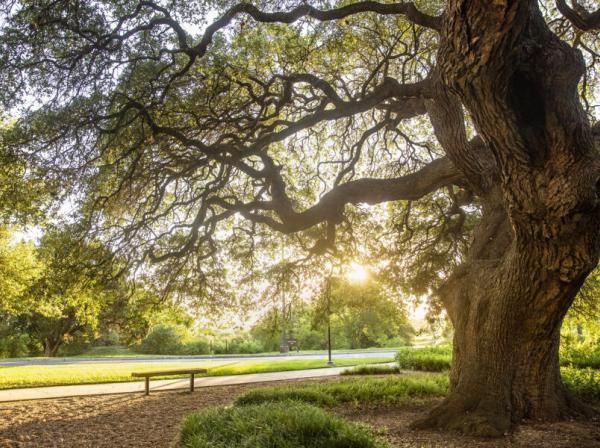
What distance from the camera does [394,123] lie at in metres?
10.3

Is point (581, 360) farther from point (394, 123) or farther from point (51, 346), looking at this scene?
point (51, 346)

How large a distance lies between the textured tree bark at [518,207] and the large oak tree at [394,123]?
2 centimetres

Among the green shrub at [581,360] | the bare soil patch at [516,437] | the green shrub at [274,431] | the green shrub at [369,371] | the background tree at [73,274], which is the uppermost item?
the background tree at [73,274]

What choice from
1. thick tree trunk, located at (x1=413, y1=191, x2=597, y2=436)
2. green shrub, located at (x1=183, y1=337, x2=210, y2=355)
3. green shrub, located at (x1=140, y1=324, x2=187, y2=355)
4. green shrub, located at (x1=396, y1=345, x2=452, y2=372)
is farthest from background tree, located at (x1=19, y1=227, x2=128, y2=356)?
green shrub, located at (x1=140, y1=324, x2=187, y2=355)

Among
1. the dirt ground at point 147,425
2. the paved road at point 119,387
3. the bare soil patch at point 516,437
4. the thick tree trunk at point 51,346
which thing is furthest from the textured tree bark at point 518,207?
the thick tree trunk at point 51,346

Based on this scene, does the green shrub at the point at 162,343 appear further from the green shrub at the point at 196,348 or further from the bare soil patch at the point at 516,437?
the bare soil patch at the point at 516,437

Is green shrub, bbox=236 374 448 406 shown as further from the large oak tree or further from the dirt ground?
the large oak tree

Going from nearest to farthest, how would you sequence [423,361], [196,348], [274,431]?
[274,431]
[423,361]
[196,348]

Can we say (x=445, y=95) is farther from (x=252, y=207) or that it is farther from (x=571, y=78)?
(x=252, y=207)

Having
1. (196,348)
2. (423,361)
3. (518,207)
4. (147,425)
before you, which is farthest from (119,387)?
A: (196,348)

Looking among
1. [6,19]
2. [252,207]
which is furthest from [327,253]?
[6,19]

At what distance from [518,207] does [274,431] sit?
381 cm

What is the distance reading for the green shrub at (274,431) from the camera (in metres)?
4.79

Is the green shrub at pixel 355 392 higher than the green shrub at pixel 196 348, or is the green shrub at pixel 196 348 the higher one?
the green shrub at pixel 355 392
